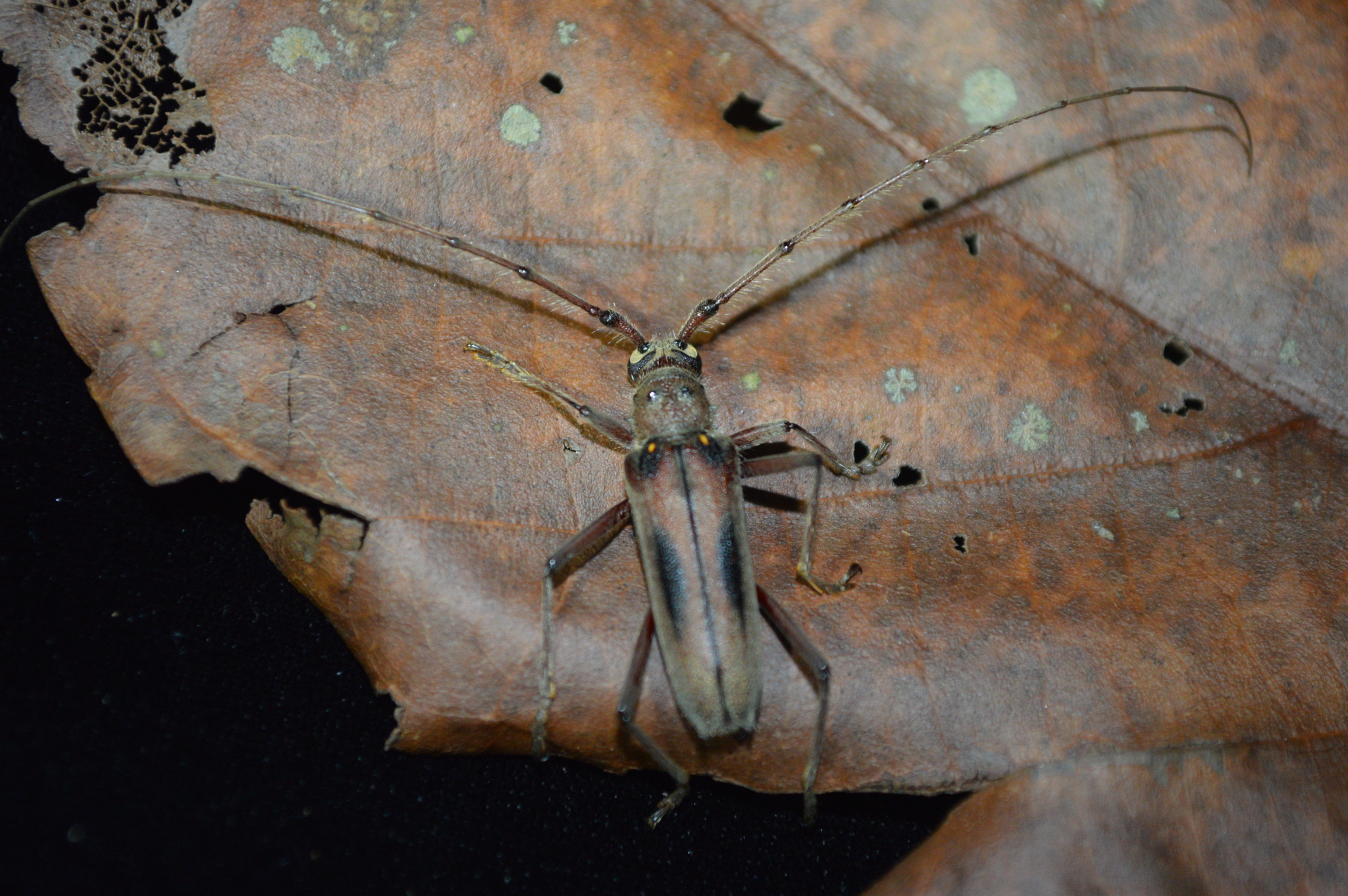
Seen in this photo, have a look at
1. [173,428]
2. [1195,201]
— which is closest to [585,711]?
[173,428]

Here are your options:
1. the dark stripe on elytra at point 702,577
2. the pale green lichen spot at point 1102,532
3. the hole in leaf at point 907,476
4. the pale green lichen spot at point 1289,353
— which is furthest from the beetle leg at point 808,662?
the pale green lichen spot at point 1289,353

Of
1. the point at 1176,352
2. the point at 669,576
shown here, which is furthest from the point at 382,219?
the point at 1176,352

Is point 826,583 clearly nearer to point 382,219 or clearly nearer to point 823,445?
point 823,445

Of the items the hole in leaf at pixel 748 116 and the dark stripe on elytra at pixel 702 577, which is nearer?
the dark stripe on elytra at pixel 702 577

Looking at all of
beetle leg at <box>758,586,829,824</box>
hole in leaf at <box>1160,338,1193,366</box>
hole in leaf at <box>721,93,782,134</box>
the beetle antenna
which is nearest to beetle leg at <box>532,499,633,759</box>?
beetle leg at <box>758,586,829,824</box>

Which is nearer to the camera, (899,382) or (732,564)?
(732,564)

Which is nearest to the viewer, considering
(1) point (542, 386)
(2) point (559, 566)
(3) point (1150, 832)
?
(3) point (1150, 832)

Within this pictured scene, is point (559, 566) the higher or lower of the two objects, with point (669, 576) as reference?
higher

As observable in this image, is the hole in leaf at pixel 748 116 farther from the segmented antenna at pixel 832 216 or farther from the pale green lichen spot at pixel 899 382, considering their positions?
the pale green lichen spot at pixel 899 382
